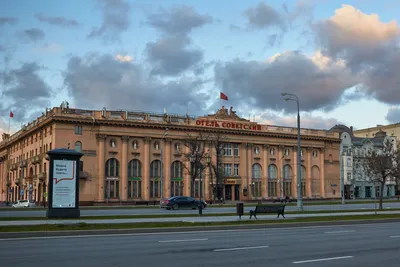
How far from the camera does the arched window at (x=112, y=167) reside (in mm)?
79175

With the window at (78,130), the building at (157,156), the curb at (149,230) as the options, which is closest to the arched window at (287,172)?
the building at (157,156)

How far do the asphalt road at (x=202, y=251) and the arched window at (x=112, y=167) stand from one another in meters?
59.0

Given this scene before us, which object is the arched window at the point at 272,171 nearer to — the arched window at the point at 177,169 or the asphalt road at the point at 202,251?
the arched window at the point at 177,169

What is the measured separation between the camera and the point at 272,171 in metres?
97.0

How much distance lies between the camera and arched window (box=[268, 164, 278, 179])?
9650 cm

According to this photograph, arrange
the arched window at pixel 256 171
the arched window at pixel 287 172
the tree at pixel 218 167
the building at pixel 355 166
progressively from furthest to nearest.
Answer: the building at pixel 355 166 < the arched window at pixel 287 172 < the arched window at pixel 256 171 < the tree at pixel 218 167

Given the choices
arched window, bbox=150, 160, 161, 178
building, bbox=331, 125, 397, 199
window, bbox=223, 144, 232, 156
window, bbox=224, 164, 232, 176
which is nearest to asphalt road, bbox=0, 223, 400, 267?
arched window, bbox=150, 160, 161, 178

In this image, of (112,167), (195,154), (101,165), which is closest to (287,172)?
(195,154)

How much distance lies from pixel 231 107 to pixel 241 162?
1011 cm

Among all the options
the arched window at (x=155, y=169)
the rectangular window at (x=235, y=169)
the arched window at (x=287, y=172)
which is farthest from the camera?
the arched window at (x=287, y=172)

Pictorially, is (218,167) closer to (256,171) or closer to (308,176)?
(256,171)

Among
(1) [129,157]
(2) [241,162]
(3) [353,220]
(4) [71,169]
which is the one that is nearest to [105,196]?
(1) [129,157]

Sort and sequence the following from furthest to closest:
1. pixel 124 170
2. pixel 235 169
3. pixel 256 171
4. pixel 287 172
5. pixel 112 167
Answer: pixel 287 172 → pixel 256 171 → pixel 235 169 → pixel 124 170 → pixel 112 167

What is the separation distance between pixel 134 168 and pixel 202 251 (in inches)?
2633
